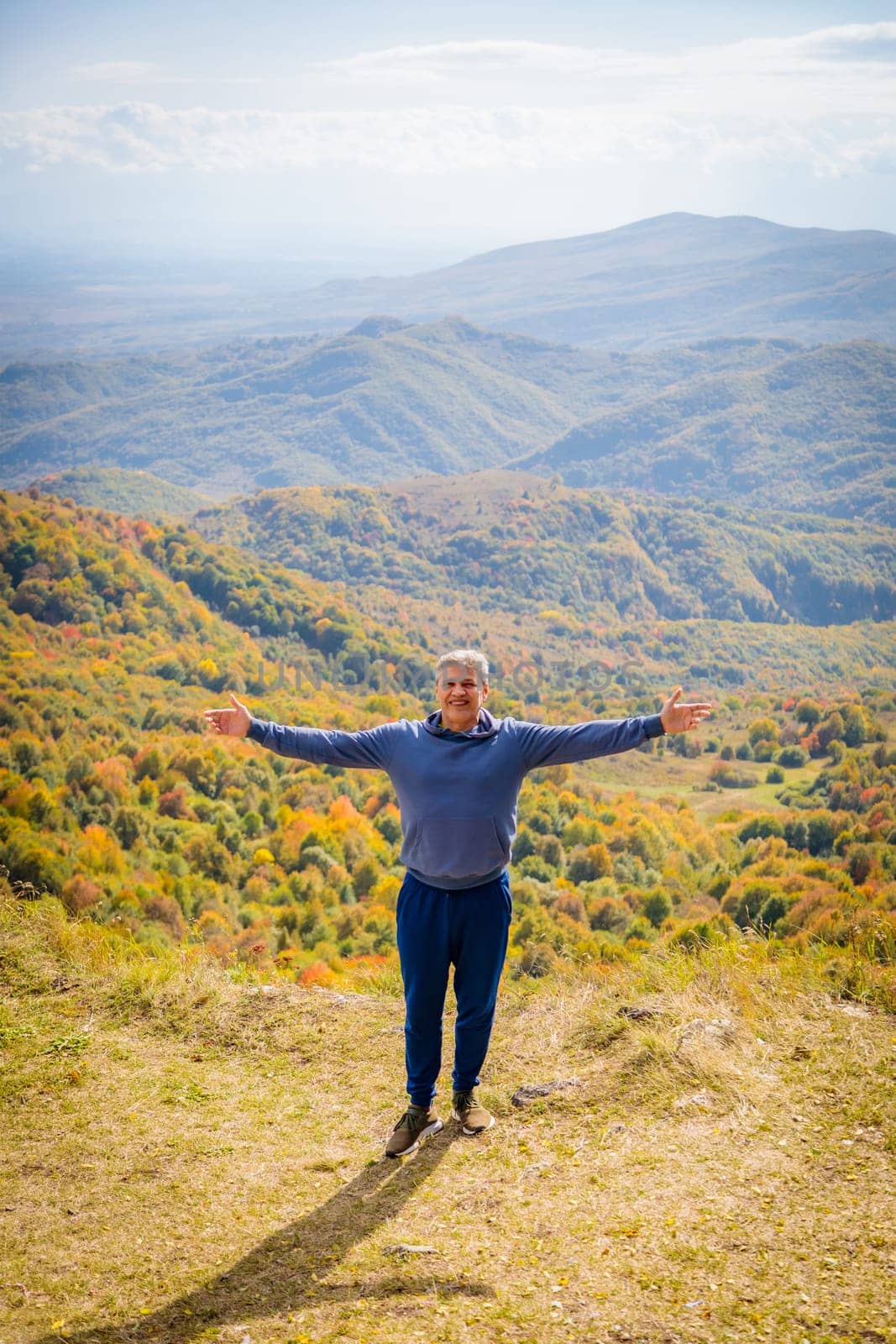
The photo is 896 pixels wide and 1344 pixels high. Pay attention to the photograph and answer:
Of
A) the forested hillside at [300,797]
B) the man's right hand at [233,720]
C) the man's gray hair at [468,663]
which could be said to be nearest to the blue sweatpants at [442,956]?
the man's gray hair at [468,663]

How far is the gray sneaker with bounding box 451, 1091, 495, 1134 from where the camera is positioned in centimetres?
450

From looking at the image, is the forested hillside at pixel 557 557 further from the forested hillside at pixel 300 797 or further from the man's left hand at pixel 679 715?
the man's left hand at pixel 679 715

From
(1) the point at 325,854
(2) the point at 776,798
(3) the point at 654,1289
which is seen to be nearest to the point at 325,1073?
(3) the point at 654,1289

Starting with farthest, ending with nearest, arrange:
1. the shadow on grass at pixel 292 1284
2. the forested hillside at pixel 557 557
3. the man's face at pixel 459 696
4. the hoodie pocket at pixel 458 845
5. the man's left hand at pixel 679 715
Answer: the forested hillside at pixel 557 557, the man's left hand at pixel 679 715, the man's face at pixel 459 696, the hoodie pocket at pixel 458 845, the shadow on grass at pixel 292 1284

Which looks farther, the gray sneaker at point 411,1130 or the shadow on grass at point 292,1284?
the gray sneaker at point 411,1130

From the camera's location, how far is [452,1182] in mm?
4121

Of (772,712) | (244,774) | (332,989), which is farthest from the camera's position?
(772,712)

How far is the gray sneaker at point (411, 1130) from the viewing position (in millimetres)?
4363

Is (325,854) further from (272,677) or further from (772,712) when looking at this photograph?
(772,712)

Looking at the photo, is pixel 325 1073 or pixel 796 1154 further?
pixel 325 1073

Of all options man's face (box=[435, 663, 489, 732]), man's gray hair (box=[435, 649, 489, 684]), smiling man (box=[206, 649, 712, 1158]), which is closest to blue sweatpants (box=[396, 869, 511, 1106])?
smiling man (box=[206, 649, 712, 1158])

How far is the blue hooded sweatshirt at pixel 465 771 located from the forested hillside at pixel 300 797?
2.51 metres

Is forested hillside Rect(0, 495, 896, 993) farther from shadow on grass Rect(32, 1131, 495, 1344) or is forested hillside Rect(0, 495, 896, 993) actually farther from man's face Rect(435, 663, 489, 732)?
man's face Rect(435, 663, 489, 732)

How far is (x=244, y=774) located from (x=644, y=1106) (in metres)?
47.5
